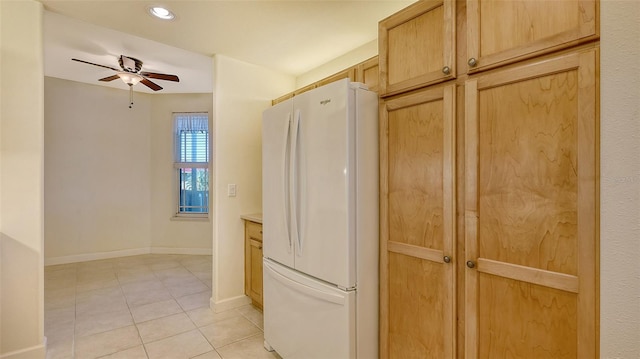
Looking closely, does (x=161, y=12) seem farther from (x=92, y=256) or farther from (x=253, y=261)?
(x=92, y=256)

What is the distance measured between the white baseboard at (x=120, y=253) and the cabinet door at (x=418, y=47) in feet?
14.7

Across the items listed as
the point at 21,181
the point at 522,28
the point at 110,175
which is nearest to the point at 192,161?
the point at 110,175

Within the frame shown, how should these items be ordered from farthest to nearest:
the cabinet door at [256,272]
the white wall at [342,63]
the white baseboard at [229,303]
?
the white baseboard at [229,303], the cabinet door at [256,272], the white wall at [342,63]

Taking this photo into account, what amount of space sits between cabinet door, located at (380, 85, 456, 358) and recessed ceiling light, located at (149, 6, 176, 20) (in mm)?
1738

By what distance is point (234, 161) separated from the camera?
301 centimetres

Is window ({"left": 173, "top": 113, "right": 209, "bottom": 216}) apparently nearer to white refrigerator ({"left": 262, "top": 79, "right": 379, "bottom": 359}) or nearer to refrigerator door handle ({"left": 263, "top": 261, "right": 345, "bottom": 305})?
refrigerator door handle ({"left": 263, "top": 261, "right": 345, "bottom": 305})

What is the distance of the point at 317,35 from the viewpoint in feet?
8.29

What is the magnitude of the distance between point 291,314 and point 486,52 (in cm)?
178

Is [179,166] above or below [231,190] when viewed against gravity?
above

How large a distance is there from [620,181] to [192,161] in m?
5.38

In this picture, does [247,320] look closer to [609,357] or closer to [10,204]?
[10,204]

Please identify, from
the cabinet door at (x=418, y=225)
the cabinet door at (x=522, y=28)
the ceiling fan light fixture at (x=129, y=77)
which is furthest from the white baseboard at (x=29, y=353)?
the cabinet door at (x=522, y=28)

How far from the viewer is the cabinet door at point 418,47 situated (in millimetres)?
1368

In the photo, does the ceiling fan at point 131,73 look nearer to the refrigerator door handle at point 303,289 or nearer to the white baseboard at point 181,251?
the refrigerator door handle at point 303,289
